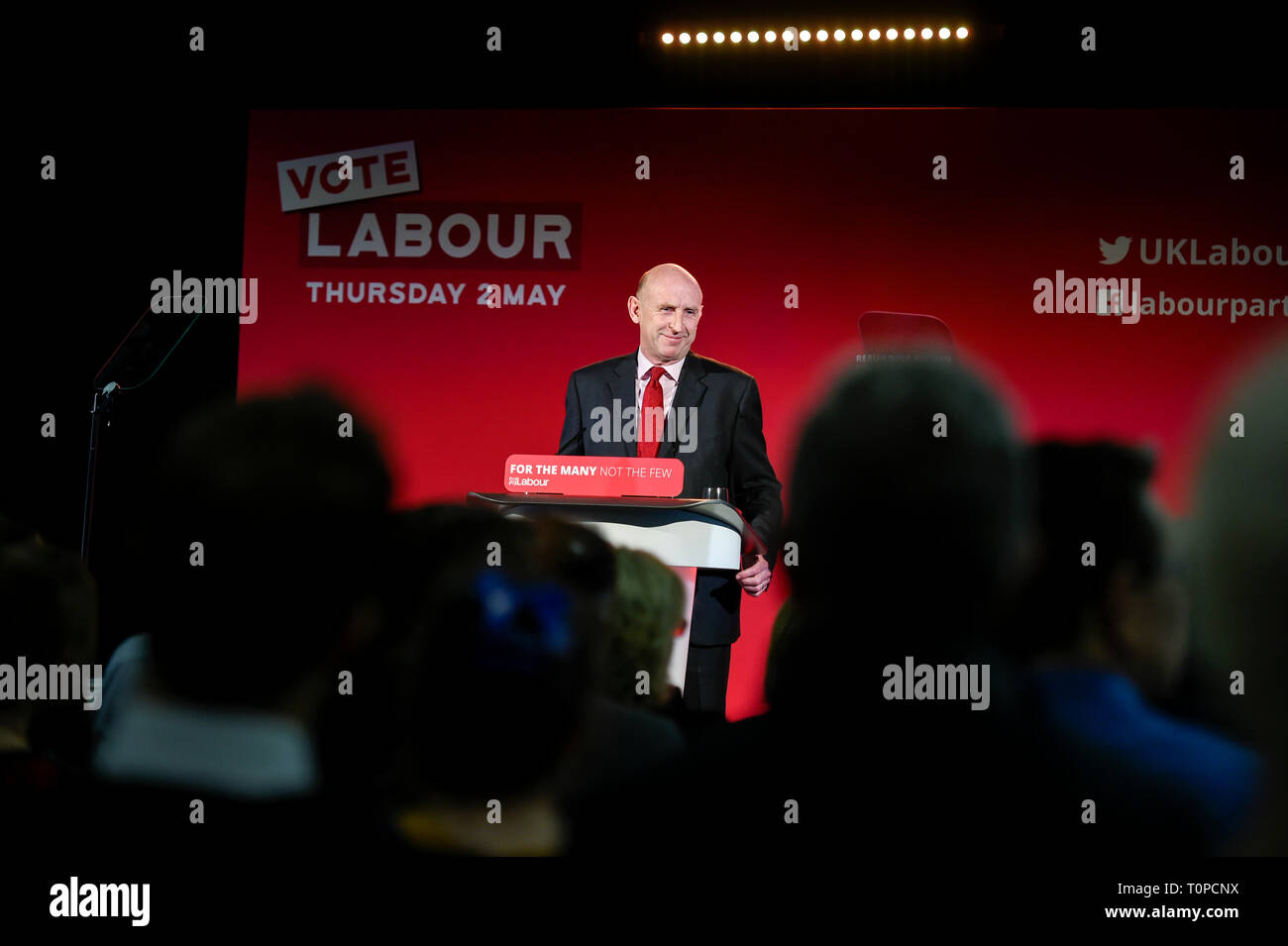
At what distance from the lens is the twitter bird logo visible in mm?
3920

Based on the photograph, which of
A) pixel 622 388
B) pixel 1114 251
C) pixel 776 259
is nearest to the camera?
pixel 622 388

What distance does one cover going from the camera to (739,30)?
368cm

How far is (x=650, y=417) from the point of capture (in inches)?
139

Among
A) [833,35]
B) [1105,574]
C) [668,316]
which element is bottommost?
[1105,574]

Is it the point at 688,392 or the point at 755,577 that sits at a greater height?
the point at 688,392

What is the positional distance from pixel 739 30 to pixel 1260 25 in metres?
1.68

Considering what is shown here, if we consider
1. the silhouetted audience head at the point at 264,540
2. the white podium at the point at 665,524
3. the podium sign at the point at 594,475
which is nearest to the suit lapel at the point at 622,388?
the podium sign at the point at 594,475

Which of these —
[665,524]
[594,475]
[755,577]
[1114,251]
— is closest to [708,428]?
[755,577]

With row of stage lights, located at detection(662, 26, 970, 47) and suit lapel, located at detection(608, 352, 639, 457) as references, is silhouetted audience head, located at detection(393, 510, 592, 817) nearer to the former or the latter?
suit lapel, located at detection(608, 352, 639, 457)

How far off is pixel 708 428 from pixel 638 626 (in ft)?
5.69

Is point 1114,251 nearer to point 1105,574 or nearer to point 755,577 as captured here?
point 755,577

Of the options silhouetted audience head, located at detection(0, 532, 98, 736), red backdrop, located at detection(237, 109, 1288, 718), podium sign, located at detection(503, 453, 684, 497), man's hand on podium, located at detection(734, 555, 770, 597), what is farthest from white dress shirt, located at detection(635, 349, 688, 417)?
silhouetted audience head, located at detection(0, 532, 98, 736)
